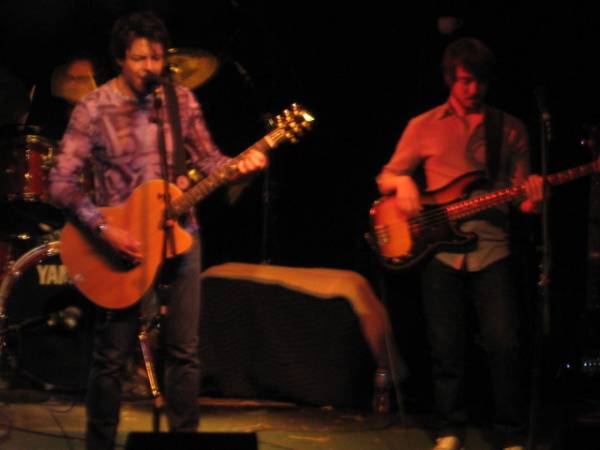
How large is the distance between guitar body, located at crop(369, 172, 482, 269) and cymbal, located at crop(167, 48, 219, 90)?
156 centimetres

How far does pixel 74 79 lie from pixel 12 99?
25.1 inches

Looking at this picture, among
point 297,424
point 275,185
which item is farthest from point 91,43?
point 297,424

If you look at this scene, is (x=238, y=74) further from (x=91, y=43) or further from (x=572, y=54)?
(x=572, y=54)

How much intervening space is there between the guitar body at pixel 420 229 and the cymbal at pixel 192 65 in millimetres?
1561

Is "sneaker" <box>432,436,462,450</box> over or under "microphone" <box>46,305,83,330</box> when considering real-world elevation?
under

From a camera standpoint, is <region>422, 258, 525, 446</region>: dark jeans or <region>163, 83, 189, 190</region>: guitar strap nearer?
<region>163, 83, 189, 190</region>: guitar strap

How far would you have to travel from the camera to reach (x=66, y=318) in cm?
641

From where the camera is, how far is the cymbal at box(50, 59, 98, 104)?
618 cm

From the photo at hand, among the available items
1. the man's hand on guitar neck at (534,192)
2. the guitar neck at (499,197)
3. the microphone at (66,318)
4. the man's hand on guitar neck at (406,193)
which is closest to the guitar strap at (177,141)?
the man's hand on guitar neck at (406,193)

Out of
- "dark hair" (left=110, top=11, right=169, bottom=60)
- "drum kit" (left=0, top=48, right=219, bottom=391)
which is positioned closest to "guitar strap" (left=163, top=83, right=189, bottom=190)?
"dark hair" (left=110, top=11, right=169, bottom=60)

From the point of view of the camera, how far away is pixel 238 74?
7238 millimetres

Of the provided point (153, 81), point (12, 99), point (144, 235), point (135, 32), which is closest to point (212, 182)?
point (144, 235)

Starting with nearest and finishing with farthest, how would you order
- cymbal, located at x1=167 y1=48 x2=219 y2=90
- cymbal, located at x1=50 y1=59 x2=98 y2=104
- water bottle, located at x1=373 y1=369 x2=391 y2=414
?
water bottle, located at x1=373 y1=369 x2=391 y2=414 < cymbal, located at x1=167 y1=48 x2=219 y2=90 < cymbal, located at x1=50 y1=59 x2=98 y2=104

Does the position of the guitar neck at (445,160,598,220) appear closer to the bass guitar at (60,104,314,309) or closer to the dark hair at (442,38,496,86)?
the dark hair at (442,38,496,86)
